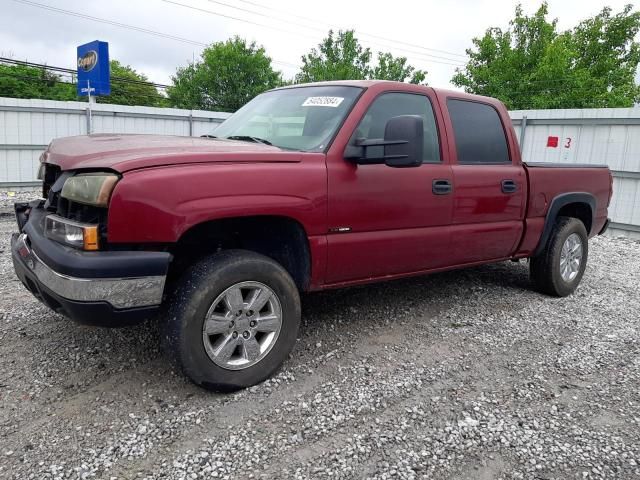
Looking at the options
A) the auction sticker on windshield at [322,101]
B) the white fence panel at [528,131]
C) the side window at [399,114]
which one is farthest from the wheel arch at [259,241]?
the white fence panel at [528,131]

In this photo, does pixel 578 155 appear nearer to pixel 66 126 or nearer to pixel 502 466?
pixel 502 466

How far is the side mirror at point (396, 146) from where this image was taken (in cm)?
306

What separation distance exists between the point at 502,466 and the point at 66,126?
39.0 feet

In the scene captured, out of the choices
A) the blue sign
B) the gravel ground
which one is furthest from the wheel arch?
the blue sign

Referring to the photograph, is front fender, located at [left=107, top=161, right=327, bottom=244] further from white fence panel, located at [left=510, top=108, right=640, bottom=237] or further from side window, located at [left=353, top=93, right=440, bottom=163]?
white fence panel, located at [left=510, top=108, right=640, bottom=237]

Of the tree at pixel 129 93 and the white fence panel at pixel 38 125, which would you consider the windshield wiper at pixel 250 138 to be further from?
the tree at pixel 129 93

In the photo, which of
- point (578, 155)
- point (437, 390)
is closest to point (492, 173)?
point (437, 390)

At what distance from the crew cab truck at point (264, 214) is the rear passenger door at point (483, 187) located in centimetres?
1

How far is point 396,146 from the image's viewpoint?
3162mm

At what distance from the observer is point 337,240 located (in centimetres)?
321

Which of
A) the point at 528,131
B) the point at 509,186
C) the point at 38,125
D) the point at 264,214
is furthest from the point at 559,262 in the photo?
the point at 38,125

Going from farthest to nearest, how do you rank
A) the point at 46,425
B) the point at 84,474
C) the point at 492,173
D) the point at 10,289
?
the point at 10,289
the point at 492,173
the point at 46,425
the point at 84,474

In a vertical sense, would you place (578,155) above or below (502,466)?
above

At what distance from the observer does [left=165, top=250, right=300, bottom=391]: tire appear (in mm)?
2666
